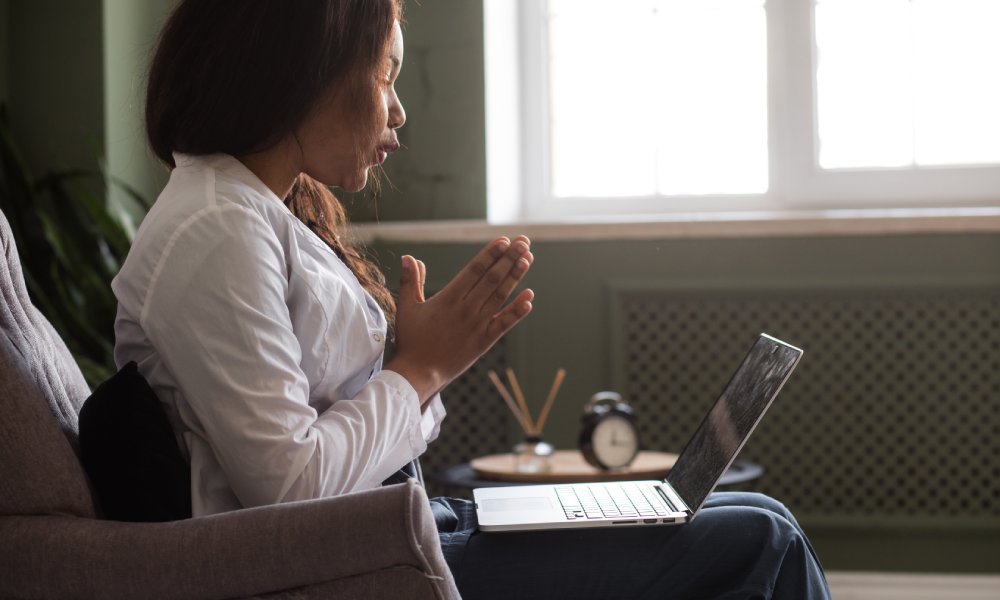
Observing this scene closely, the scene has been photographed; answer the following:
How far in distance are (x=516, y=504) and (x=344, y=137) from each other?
0.46 meters

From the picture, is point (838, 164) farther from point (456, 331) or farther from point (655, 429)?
point (456, 331)

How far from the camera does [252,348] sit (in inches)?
41.2

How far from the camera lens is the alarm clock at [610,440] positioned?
7.42 feet

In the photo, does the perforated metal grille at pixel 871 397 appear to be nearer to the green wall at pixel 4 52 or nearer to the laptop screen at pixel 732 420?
the laptop screen at pixel 732 420

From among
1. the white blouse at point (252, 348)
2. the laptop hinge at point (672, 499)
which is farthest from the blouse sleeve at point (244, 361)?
the laptop hinge at point (672, 499)

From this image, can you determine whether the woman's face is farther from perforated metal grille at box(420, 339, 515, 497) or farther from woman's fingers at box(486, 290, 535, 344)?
perforated metal grille at box(420, 339, 515, 497)

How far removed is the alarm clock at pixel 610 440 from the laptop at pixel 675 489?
788mm

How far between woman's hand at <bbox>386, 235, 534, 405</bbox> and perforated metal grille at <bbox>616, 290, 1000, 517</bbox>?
185 cm

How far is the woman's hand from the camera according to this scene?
4.02ft

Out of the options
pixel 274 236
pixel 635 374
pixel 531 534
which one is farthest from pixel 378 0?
pixel 635 374

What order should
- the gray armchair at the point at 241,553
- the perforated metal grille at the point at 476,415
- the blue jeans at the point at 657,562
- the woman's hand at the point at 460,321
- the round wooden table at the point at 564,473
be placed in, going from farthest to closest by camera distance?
the perforated metal grille at the point at 476,415 → the round wooden table at the point at 564,473 → the woman's hand at the point at 460,321 → the blue jeans at the point at 657,562 → the gray armchair at the point at 241,553

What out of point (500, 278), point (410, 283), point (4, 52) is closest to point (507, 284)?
point (500, 278)

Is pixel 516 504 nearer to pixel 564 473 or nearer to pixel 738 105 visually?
pixel 564 473

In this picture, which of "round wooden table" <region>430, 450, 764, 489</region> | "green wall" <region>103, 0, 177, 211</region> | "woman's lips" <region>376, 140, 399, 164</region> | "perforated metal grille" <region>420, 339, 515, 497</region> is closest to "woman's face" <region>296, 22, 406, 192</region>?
"woman's lips" <region>376, 140, 399, 164</region>
